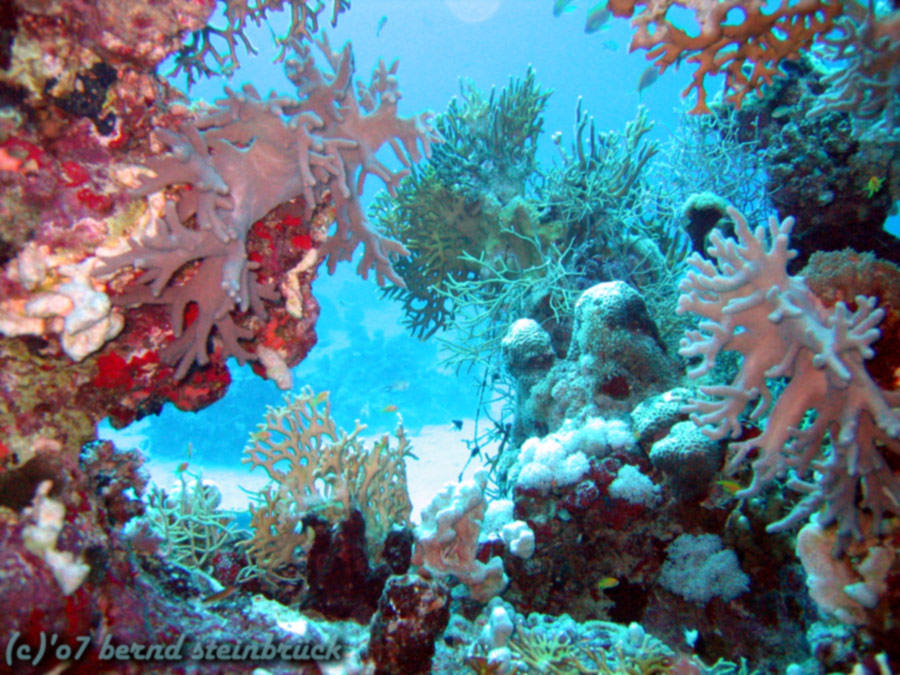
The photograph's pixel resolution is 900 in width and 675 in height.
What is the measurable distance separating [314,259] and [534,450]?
259 cm

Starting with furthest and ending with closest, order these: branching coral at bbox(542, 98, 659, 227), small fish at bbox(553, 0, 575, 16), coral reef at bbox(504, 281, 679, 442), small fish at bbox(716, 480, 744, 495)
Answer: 1. small fish at bbox(553, 0, 575, 16)
2. branching coral at bbox(542, 98, 659, 227)
3. coral reef at bbox(504, 281, 679, 442)
4. small fish at bbox(716, 480, 744, 495)

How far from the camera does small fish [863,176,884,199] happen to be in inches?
173

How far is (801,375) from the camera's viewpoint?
2318 millimetres

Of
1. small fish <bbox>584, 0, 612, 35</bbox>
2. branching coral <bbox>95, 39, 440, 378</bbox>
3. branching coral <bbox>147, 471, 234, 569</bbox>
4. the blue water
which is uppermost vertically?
the blue water

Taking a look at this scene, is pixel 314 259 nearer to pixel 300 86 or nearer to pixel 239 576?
pixel 300 86

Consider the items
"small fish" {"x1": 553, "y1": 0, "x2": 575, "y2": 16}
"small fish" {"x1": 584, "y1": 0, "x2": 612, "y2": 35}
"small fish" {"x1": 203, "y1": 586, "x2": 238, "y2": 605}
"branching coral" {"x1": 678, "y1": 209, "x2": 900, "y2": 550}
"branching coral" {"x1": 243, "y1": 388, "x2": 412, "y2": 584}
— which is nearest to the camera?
"branching coral" {"x1": 678, "y1": 209, "x2": 900, "y2": 550}

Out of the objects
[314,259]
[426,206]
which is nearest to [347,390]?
[426,206]

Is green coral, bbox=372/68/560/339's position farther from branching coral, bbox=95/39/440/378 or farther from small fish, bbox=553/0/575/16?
small fish, bbox=553/0/575/16

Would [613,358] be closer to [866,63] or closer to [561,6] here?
[866,63]

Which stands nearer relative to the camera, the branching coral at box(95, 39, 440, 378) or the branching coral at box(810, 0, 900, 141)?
the branching coral at box(95, 39, 440, 378)

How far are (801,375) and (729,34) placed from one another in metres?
1.97

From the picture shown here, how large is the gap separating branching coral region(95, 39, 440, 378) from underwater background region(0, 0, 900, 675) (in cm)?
2

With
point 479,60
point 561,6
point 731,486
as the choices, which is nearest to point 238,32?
point 731,486

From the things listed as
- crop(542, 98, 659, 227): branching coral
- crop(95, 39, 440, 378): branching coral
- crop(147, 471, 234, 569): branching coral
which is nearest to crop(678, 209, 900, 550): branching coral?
crop(95, 39, 440, 378): branching coral
